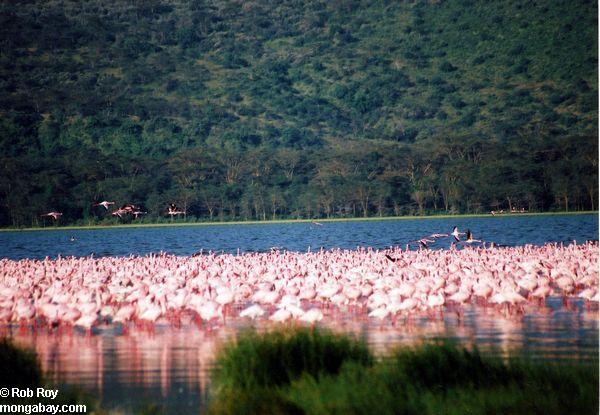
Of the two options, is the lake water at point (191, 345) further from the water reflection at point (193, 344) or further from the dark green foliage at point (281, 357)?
the dark green foliage at point (281, 357)

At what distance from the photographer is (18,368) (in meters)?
10.9

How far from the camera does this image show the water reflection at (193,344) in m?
11.3

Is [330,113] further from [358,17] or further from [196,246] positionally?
[196,246]

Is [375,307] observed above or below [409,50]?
below

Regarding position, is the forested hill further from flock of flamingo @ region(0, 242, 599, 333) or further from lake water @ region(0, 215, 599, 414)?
lake water @ region(0, 215, 599, 414)

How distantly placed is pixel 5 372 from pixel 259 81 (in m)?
100

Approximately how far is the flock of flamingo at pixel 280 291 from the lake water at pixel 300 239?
1998 cm

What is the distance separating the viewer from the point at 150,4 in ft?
411

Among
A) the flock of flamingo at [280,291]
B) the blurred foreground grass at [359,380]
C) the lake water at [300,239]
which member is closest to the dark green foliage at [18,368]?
the blurred foreground grass at [359,380]

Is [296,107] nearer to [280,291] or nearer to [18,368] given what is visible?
[280,291]

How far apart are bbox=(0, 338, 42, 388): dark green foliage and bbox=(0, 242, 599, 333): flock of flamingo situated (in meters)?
3.98

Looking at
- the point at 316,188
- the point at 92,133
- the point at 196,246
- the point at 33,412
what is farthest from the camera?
the point at 92,133

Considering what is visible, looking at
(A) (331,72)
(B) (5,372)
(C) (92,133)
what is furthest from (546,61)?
(B) (5,372)

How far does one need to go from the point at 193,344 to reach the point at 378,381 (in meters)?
4.62
